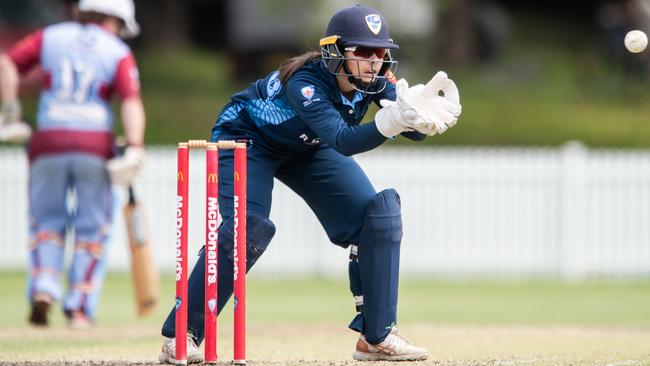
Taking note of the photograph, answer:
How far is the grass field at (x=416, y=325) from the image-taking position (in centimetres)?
652

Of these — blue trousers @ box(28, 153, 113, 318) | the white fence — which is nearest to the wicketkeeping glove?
blue trousers @ box(28, 153, 113, 318)

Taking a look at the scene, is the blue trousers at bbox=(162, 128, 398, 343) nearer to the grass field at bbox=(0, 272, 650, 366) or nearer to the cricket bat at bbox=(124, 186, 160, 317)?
the grass field at bbox=(0, 272, 650, 366)

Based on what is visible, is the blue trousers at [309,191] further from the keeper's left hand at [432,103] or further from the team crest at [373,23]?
the keeper's left hand at [432,103]

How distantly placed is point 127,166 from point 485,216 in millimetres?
5526

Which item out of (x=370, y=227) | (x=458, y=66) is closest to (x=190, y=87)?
(x=458, y=66)

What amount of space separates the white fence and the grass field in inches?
14.8

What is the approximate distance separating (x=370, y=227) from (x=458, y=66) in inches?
617

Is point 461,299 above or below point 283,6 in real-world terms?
below

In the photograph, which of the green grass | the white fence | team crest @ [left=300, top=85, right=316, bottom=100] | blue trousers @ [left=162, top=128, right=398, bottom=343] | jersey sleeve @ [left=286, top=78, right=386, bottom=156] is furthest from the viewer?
the white fence

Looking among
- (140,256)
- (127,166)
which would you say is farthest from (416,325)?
(127,166)

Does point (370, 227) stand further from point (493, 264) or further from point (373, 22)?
point (493, 264)

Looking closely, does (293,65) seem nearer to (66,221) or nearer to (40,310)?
(66,221)

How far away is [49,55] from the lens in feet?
27.9

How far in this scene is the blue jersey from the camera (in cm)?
559
